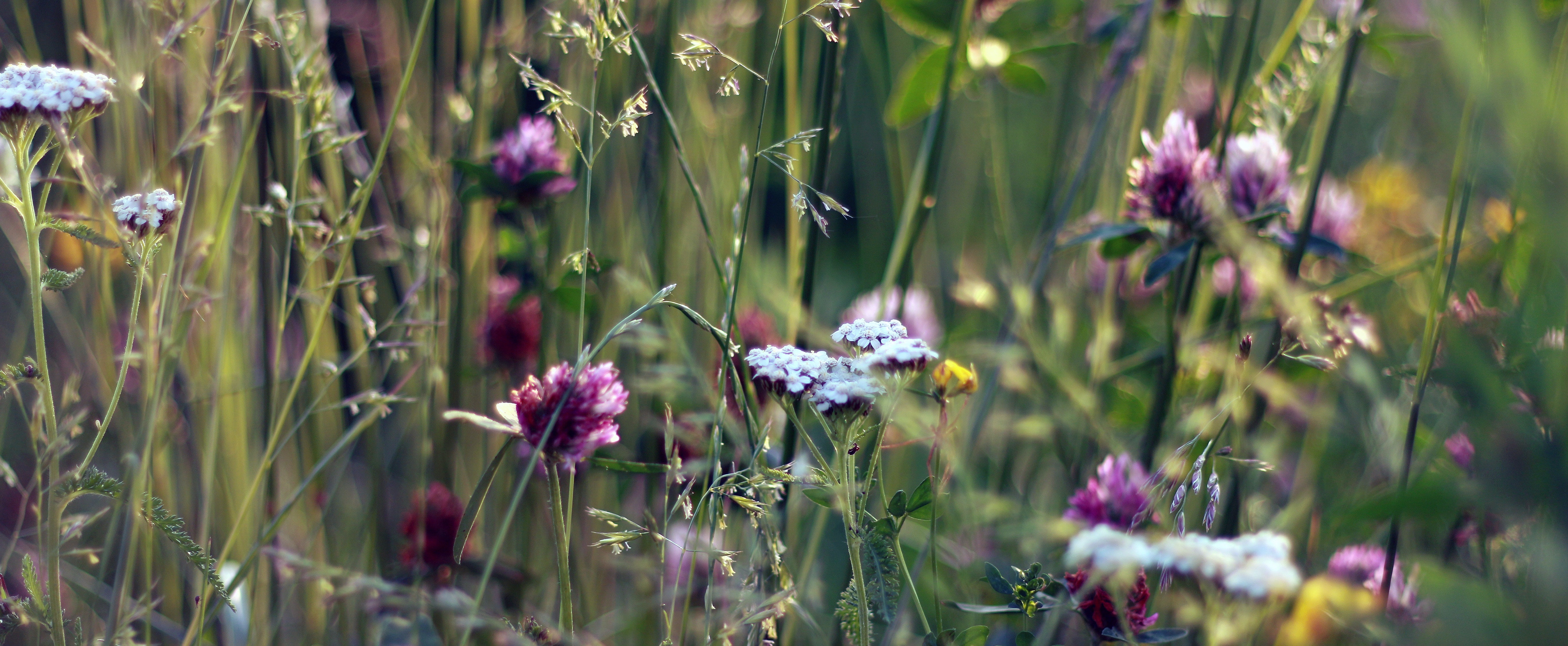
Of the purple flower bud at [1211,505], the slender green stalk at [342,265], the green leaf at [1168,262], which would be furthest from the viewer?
the green leaf at [1168,262]

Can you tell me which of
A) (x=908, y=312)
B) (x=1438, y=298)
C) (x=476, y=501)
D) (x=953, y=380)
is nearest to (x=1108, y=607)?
(x=953, y=380)

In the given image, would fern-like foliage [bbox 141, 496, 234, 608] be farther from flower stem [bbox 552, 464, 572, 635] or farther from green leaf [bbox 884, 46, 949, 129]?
green leaf [bbox 884, 46, 949, 129]

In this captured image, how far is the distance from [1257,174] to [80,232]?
907 mm

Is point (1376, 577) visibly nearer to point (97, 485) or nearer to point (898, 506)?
point (898, 506)

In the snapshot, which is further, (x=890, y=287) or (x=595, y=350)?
(x=890, y=287)

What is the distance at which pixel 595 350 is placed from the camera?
0.49 m

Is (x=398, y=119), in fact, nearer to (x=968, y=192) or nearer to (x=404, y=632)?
(x=404, y=632)

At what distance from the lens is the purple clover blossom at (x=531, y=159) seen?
85 cm

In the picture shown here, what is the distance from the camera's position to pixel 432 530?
0.81 meters

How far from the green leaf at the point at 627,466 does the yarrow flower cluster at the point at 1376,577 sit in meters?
0.50

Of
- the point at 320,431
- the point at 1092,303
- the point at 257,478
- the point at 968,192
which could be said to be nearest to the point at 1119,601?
the point at 257,478

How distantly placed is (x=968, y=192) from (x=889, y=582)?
102 centimetres

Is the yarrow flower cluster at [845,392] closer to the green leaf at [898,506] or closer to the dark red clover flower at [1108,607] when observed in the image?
the green leaf at [898,506]

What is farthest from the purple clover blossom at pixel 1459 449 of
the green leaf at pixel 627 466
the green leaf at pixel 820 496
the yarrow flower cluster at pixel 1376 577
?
the green leaf at pixel 627 466
